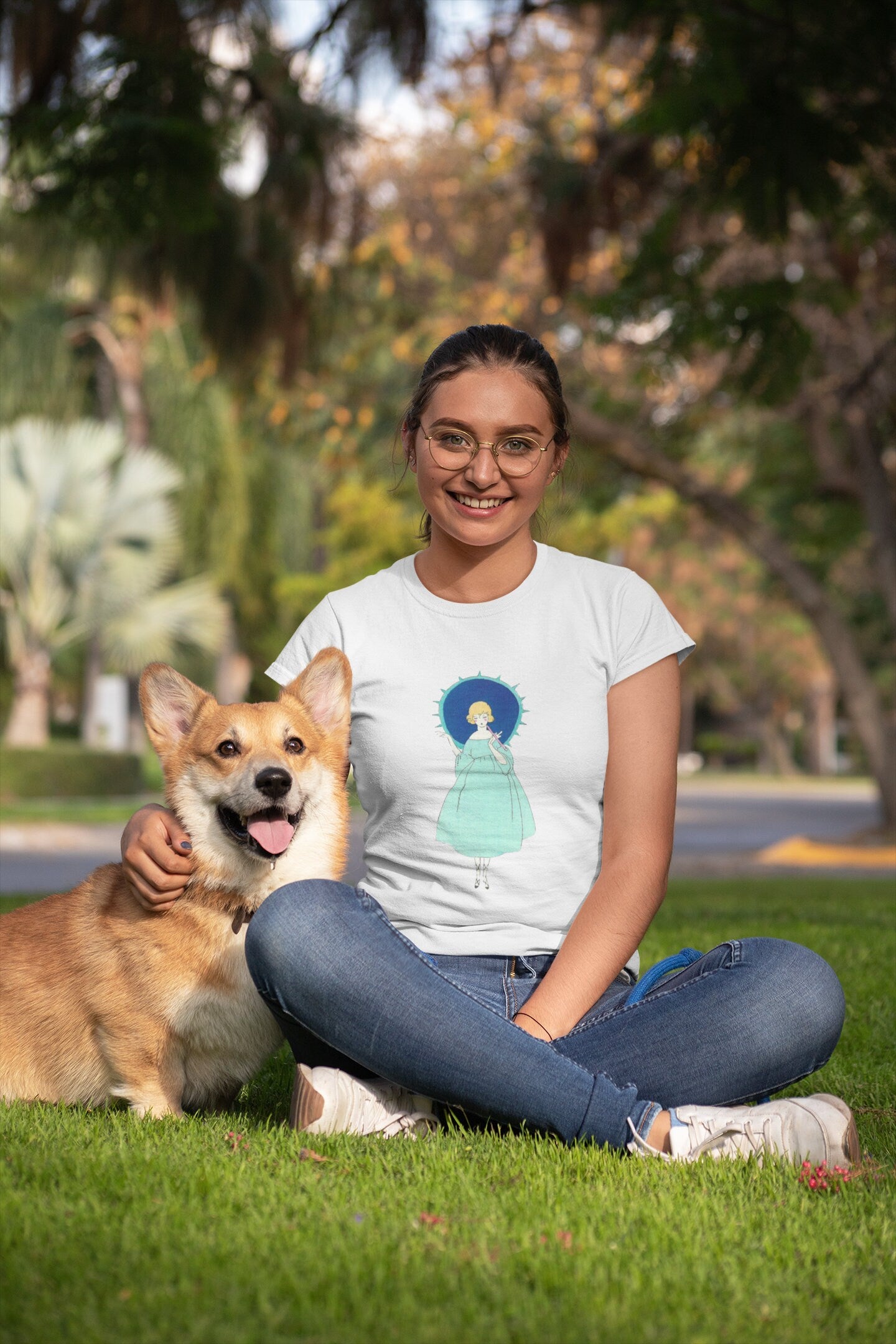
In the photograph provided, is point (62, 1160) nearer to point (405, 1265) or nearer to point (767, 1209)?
point (405, 1265)

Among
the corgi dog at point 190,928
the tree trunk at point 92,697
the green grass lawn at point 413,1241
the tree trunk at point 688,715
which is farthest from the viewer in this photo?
the tree trunk at point 688,715

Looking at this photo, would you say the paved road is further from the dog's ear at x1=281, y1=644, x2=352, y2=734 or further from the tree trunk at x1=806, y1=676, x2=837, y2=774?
the tree trunk at x1=806, y1=676, x2=837, y2=774

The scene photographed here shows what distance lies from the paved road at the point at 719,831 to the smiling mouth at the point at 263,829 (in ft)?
12.6

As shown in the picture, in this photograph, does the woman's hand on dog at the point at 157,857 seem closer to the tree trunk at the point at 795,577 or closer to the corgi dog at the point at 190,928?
the corgi dog at the point at 190,928

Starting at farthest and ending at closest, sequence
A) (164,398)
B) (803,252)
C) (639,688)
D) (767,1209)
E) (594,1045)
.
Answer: (164,398), (803,252), (639,688), (594,1045), (767,1209)

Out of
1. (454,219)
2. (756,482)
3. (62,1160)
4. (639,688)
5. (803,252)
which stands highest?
(454,219)

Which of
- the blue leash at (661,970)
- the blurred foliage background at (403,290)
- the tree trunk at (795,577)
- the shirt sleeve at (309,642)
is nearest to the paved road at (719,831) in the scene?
the tree trunk at (795,577)

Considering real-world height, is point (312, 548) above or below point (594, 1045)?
above

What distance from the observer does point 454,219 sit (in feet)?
54.3

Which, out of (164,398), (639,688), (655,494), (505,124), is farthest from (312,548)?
(639,688)

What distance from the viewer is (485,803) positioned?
3.05 m

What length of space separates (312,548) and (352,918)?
33323 millimetres

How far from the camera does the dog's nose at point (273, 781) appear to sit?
315 centimetres

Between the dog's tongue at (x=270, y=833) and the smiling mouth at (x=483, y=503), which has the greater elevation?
the smiling mouth at (x=483, y=503)
